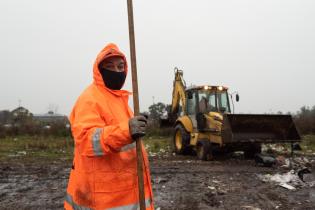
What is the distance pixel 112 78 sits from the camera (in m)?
2.45

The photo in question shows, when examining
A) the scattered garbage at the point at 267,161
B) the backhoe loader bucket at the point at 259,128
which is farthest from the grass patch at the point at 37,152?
the scattered garbage at the point at 267,161

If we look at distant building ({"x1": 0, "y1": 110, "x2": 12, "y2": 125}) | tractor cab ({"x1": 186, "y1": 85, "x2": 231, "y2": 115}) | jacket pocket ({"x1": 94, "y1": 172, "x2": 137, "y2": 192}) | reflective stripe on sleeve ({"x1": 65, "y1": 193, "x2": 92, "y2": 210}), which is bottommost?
reflective stripe on sleeve ({"x1": 65, "y1": 193, "x2": 92, "y2": 210})

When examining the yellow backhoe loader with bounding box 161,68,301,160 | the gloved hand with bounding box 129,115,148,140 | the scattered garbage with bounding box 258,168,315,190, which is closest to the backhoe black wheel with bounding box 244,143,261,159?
the yellow backhoe loader with bounding box 161,68,301,160

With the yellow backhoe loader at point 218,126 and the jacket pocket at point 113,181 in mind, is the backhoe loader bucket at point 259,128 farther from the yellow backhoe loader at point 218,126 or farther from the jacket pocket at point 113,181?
the jacket pocket at point 113,181

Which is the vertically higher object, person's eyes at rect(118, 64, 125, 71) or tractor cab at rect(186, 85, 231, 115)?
tractor cab at rect(186, 85, 231, 115)

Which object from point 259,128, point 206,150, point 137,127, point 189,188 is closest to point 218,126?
point 206,150

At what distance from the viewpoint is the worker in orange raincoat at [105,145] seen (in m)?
2.08

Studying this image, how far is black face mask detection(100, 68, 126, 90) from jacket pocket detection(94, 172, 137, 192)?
59 cm

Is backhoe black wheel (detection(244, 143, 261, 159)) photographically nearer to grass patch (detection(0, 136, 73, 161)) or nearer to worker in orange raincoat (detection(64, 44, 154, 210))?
grass patch (detection(0, 136, 73, 161))

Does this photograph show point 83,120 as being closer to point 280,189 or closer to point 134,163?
point 134,163

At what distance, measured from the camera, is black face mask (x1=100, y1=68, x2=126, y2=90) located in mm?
2439

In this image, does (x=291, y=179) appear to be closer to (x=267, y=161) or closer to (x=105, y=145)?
(x=267, y=161)

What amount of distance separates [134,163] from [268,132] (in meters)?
8.40

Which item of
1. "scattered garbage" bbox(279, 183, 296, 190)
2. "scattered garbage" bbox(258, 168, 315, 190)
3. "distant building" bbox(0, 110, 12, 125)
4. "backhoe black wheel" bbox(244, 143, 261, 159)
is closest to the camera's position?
"scattered garbage" bbox(279, 183, 296, 190)
